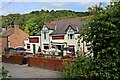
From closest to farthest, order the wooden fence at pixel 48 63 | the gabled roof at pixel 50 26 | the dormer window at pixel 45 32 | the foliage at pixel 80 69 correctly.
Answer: the foliage at pixel 80 69 → the wooden fence at pixel 48 63 → the gabled roof at pixel 50 26 → the dormer window at pixel 45 32

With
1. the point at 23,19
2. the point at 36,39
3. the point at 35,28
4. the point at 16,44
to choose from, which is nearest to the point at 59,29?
the point at 36,39

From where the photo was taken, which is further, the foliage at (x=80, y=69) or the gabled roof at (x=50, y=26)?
the gabled roof at (x=50, y=26)

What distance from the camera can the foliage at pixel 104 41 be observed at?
10.3 m

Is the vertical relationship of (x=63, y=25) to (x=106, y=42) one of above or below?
above

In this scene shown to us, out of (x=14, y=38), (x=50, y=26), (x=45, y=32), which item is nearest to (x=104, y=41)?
(x=50, y=26)

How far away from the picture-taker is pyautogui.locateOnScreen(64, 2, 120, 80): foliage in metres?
10.3

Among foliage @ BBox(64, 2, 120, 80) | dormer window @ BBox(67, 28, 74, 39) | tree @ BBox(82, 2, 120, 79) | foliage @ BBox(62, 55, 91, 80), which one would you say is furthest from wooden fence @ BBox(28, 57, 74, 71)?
dormer window @ BBox(67, 28, 74, 39)

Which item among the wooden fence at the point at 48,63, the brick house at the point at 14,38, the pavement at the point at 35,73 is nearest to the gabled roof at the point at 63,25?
the brick house at the point at 14,38

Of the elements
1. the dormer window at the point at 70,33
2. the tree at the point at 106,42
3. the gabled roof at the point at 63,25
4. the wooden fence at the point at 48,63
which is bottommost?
the wooden fence at the point at 48,63

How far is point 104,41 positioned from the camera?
412 inches

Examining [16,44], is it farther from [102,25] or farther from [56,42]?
[102,25]

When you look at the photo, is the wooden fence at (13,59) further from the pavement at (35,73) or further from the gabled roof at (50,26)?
the gabled roof at (50,26)

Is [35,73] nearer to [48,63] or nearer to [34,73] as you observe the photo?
[34,73]

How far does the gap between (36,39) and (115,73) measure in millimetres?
41245
